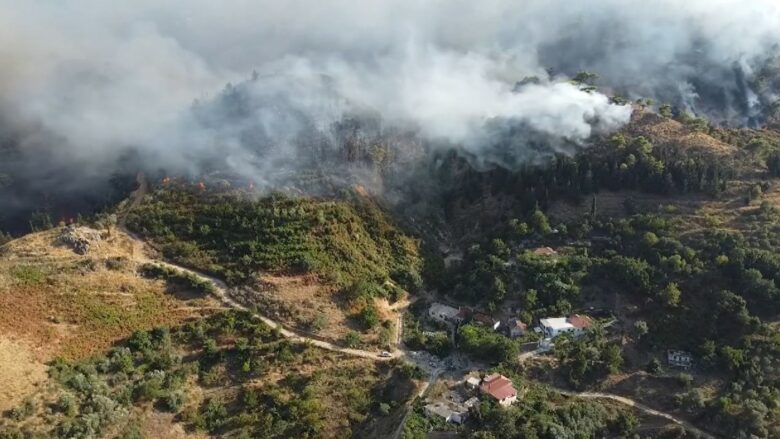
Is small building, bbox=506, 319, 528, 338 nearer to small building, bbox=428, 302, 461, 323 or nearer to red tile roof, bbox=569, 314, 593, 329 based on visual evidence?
red tile roof, bbox=569, 314, 593, 329

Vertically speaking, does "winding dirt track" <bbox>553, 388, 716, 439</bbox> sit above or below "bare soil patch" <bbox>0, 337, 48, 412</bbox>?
below

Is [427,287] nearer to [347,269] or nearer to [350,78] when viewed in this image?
[347,269]

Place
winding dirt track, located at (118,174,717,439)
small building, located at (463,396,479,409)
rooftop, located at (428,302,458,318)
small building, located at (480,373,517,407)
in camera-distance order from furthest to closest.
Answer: rooftop, located at (428,302,458,318), winding dirt track, located at (118,174,717,439), small building, located at (480,373,517,407), small building, located at (463,396,479,409)

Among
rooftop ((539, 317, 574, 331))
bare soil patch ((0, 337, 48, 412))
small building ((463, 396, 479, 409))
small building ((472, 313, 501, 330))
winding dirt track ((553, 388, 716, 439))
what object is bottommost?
winding dirt track ((553, 388, 716, 439))

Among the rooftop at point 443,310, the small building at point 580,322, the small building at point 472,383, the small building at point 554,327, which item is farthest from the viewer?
the rooftop at point 443,310

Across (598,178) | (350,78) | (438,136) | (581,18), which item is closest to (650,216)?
(598,178)

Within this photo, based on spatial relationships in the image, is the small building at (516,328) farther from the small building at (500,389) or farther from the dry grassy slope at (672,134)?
the dry grassy slope at (672,134)

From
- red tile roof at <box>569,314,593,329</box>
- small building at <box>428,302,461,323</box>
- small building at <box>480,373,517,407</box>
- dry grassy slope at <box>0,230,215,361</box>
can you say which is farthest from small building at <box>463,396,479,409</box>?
dry grassy slope at <box>0,230,215,361</box>

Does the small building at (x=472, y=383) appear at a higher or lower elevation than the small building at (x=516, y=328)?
lower

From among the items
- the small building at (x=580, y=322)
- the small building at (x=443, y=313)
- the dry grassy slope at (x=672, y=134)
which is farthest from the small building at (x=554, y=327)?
the dry grassy slope at (x=672, y=134)
